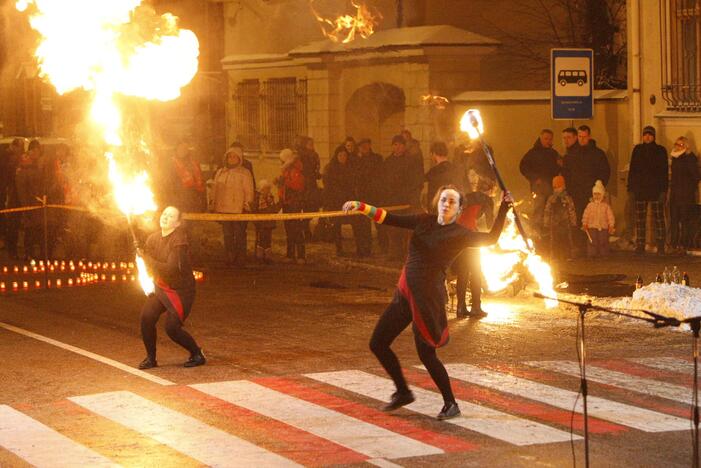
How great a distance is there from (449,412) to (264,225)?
1232 cm

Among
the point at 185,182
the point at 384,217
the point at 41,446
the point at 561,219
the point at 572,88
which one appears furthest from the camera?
the point at 185,182

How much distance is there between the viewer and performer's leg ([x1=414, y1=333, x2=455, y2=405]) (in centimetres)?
1024

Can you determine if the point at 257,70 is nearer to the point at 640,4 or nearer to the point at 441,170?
the point at 640,4

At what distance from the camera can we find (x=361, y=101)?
28688 millimetres

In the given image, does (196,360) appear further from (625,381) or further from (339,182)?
(339,182)

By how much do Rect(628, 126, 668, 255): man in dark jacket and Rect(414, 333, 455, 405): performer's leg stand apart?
36.9 ft

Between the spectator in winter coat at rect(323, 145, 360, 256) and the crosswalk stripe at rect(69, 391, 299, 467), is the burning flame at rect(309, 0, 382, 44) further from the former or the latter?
the crosswalk stripe at rect(69, 391, 299, 467)

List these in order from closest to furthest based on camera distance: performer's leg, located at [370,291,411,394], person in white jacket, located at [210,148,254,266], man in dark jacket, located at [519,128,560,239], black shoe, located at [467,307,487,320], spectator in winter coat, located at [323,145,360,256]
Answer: performer's leg, located at [370,291,411,394] < black shoe, located at [467,307,487,320] < man in dark jacket, located at [519,128,560,239] < person in white jacket, located at [210,148,254,266] < spectator in winter coat, located at [323,145,360,256]

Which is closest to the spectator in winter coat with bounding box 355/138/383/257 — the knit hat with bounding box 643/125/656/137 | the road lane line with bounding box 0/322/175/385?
the knit hat with bounding box 643/125/656/137

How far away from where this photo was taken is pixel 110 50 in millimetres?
18594

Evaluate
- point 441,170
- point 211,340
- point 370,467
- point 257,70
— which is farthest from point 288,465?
point 257,70

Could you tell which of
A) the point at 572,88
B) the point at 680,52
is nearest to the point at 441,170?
the point at 572,88

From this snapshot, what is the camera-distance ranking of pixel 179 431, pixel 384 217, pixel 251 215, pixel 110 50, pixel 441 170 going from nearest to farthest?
pixel 179 431 → pixel 384 217 → pixel 110 50 → pixel 441 170 → pixel 251 215

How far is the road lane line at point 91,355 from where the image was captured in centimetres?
1206
